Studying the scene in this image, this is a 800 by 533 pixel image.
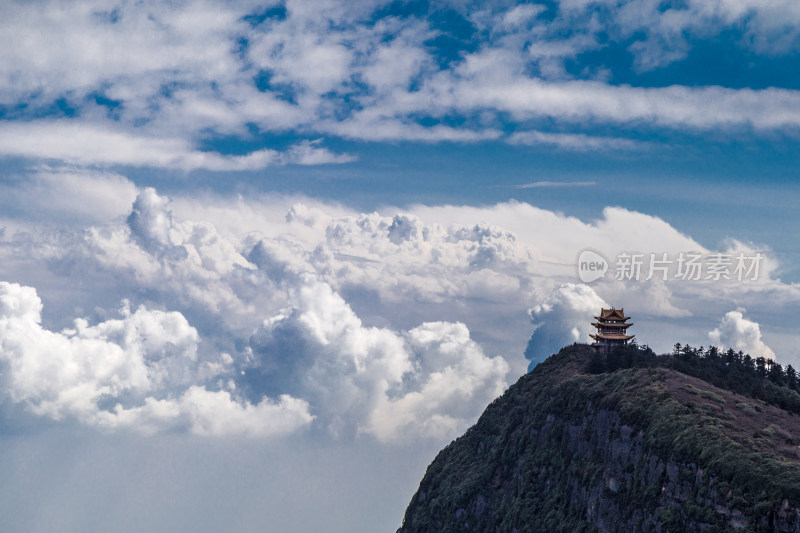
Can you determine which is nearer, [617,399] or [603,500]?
[603,500]

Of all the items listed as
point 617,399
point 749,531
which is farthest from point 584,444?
point 749,531

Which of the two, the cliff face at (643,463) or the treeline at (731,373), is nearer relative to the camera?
the cliff face at (643,463)

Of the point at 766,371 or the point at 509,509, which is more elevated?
the point at 766,371

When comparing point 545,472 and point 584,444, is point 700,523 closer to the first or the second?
point 584,444

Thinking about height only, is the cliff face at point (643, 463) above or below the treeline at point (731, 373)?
below

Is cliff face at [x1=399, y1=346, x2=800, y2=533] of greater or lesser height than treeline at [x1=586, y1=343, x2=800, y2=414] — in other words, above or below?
below

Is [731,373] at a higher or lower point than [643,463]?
higher

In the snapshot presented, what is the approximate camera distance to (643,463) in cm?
13875

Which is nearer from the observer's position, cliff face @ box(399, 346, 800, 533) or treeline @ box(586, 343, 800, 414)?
cliff face @ box(399, 346, 800, 533)

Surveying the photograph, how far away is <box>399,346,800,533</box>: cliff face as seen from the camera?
11250 centimetres

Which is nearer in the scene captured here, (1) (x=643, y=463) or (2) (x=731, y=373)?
(1) (x=643, y=463)

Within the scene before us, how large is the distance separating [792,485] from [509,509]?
284ft

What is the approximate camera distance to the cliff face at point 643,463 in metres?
112

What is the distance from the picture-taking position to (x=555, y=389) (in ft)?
632
